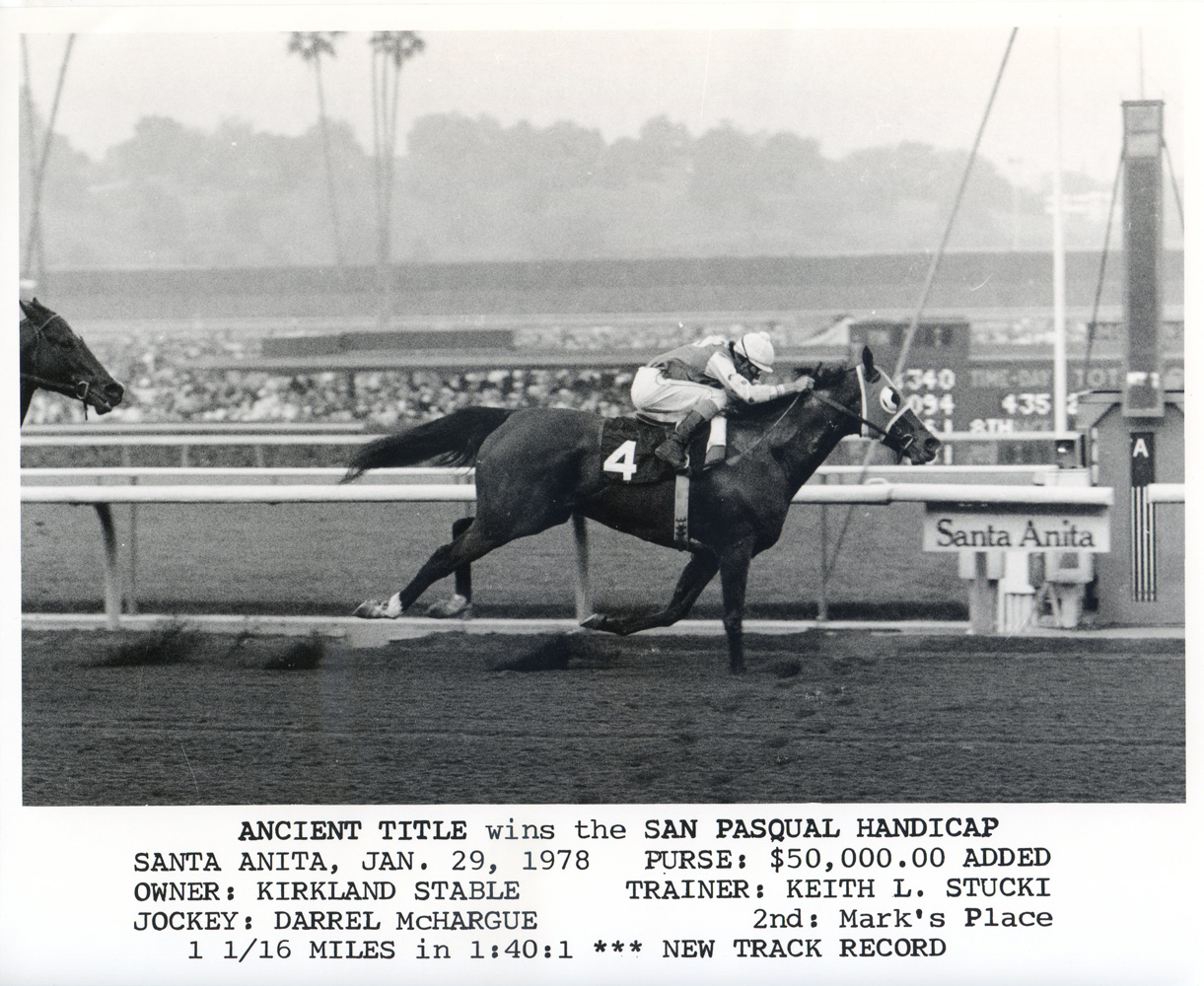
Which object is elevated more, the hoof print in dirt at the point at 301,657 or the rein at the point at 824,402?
the rein at the point at 824,402

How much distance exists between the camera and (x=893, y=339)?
9156 mm

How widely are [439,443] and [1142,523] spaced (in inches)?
113

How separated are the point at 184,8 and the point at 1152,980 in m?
3.90

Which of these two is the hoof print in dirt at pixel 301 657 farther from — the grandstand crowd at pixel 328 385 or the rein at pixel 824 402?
the grandstand crowd at pixel 328 385

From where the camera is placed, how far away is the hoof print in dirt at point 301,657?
16.0 ft

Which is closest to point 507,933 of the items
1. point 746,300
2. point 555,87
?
point 555,87

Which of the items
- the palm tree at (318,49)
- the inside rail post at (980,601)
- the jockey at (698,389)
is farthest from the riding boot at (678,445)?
the palm tree at (318,49)

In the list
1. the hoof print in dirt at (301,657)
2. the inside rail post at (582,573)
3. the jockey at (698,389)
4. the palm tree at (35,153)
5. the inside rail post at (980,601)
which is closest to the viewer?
the palm tree at (35,153)

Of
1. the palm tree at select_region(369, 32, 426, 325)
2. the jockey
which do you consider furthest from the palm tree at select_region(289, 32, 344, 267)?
the jockey

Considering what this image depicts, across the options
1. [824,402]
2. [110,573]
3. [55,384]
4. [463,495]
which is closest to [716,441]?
[824,402]

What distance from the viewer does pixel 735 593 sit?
4.68 metres

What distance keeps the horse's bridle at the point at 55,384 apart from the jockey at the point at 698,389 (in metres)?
1.82

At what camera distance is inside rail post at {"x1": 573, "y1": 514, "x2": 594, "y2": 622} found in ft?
16.9

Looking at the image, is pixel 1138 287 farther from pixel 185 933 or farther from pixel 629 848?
pixel 185 933
